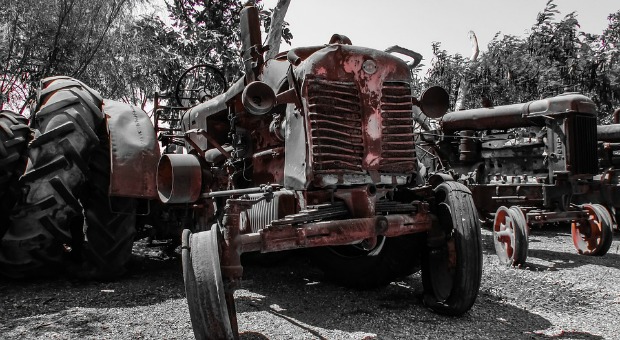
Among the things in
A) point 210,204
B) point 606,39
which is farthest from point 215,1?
point 606,39

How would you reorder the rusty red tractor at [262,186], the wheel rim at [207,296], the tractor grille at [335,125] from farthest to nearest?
the tractor grille at [335,125]
the rusty red tractor at [262,186]
the wheel rim at [207,296]

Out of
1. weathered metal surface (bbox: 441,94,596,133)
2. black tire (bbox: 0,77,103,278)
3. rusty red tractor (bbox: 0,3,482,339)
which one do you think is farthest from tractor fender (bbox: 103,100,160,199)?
weathered metal surface (bbox: 441,94,596,133)

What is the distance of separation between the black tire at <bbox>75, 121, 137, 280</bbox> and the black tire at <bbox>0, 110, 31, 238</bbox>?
26.7 inches

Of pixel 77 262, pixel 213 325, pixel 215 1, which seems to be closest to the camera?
pixel 213 325

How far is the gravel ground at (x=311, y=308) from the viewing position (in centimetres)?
343

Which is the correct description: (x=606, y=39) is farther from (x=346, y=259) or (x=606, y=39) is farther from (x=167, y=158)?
(x=167, y=158)

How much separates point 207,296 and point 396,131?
5.43 ft

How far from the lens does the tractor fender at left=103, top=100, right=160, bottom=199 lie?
4.50 meters

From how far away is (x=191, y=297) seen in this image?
294cm

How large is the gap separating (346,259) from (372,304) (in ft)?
2.01

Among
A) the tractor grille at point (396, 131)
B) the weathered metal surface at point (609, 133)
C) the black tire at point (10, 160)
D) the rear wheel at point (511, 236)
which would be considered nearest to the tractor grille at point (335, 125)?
the tractor grille at point (396, 131)

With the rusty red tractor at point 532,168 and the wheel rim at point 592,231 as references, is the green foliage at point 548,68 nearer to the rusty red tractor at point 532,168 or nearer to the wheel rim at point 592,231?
the rusty red tractor at point 532,168

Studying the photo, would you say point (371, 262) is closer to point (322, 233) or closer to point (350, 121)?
point (322, 233)

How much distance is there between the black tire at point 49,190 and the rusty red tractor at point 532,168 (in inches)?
163
